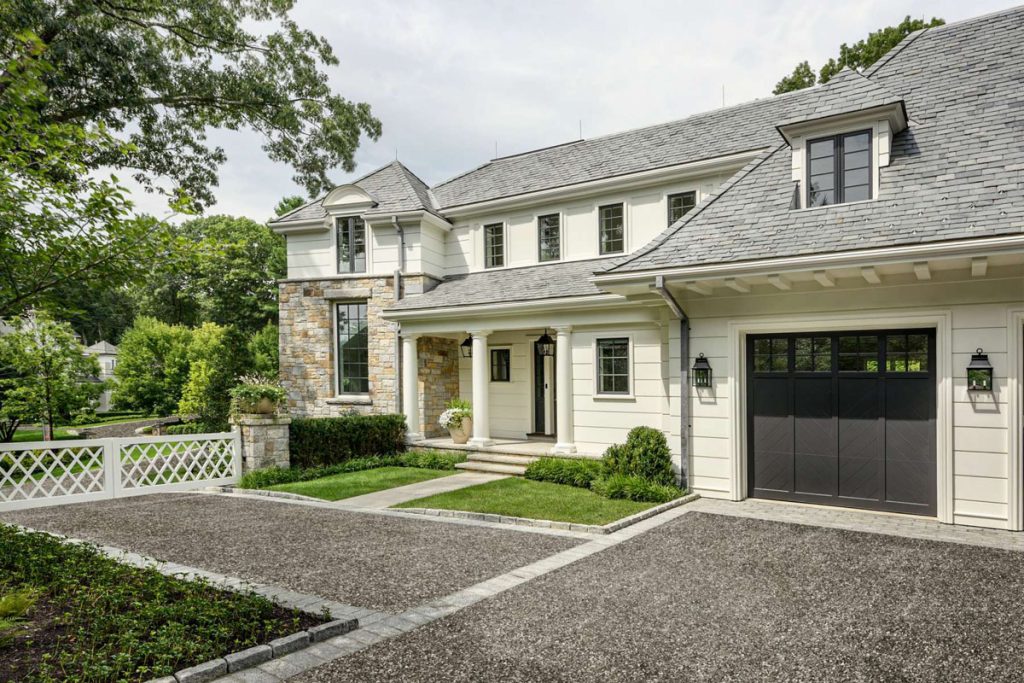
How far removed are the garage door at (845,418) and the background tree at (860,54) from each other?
43.4 feet

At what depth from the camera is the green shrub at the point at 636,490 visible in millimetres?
8695

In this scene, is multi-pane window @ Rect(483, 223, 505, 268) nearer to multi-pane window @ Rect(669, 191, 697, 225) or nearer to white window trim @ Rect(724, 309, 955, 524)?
multi-pane window @ Rect(669, 191, 697, 225)

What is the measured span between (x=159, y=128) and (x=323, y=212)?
413 centimetres

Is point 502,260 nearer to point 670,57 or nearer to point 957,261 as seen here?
point 670,57

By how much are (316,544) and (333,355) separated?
880cm

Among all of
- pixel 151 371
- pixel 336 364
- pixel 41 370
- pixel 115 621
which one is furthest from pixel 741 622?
pixel 151 371

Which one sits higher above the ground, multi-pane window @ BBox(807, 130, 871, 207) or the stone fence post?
multi-pane window @ BBox(807, 130, 871, 207)

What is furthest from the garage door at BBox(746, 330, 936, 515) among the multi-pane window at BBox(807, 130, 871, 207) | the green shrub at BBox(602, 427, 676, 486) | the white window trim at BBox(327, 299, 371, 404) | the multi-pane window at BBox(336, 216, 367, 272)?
the multi-pane window at BBox(336, 216, 367, 272)

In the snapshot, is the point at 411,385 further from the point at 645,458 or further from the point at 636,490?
the point at 636,490

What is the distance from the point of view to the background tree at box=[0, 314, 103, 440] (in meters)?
15.9

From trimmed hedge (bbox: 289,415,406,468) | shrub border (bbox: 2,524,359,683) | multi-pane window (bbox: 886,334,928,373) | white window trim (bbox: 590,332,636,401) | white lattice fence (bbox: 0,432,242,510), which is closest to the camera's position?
shrub border (bbox: 2,524,359,683)

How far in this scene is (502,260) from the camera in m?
14.7

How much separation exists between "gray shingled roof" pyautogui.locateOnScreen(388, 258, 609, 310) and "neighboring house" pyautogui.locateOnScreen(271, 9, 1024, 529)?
76mm

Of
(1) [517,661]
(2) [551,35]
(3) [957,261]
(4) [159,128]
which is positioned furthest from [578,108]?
(1) [517,661]
